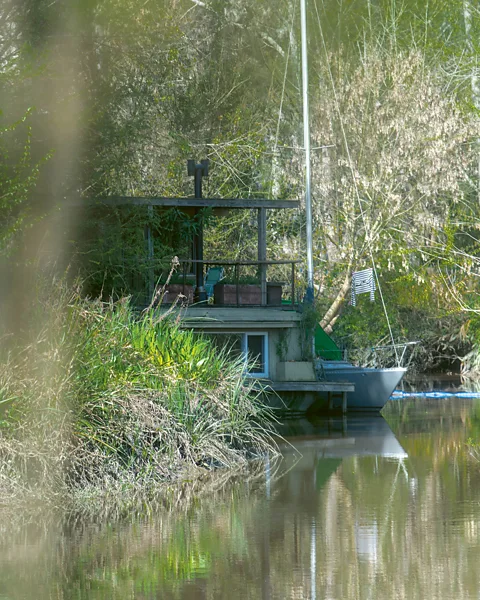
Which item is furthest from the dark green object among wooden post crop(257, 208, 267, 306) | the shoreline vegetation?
the shoreline vegetation

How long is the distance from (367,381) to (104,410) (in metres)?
13.1

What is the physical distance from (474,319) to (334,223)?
5.07m

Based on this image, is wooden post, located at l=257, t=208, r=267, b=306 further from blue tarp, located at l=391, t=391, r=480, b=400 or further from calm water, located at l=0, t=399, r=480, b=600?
calm water, located at l=0, t=399, r=480, b=600

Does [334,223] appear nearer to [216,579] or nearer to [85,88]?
[85,88]

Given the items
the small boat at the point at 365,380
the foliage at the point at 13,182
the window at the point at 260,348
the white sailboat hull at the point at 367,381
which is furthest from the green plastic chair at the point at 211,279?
the foliage at the point at 13,182

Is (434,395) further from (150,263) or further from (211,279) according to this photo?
(150,263)

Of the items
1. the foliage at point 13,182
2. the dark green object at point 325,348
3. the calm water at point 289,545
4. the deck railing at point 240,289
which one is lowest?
the calm water at point 289,545

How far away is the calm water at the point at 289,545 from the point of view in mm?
9438

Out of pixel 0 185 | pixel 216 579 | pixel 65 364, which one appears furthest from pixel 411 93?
pixel 216 579

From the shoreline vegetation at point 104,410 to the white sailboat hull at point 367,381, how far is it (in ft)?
31.0

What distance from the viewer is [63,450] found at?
1333 cm

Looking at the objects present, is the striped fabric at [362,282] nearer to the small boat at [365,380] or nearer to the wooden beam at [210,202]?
the small boat at [365,380]

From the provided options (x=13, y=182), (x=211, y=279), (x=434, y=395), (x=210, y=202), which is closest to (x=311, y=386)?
(x=211, y=279)

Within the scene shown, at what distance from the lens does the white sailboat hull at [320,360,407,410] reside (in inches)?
1038
